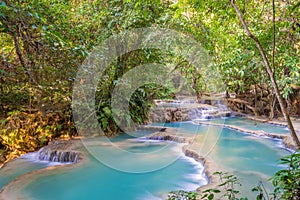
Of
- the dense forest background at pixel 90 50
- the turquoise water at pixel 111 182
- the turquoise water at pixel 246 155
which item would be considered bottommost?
the turquoise water at pixel 111 182

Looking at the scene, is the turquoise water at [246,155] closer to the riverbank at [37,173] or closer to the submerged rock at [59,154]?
the riverbank at [37,173]

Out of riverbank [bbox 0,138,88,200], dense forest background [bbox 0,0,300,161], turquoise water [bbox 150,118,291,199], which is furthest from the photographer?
dense forest background [bbox 0,0,300,161]

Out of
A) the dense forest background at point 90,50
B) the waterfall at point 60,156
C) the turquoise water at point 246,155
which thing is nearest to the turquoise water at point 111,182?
the waterfall at point 60,156

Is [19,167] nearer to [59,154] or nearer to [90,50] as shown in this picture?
[59,154]

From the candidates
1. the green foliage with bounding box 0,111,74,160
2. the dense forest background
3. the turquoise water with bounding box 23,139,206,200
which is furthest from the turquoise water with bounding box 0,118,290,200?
the dense forest background

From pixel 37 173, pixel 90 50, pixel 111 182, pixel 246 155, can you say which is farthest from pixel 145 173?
pixel 90 50

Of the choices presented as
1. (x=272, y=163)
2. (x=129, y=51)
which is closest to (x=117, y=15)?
(x=129, y=51)

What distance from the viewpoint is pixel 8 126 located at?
5.90 meters

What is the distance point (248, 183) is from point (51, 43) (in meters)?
3.57

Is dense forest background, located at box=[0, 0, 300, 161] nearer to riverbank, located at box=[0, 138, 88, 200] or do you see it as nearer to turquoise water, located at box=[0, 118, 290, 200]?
riverbank, located at box=[0, 138, 88, 200]

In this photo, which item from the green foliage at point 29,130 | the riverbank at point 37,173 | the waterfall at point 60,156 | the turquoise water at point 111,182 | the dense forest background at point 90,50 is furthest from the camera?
the green foliage at point 29,130

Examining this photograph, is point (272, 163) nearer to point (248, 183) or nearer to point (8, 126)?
point (248, 183)

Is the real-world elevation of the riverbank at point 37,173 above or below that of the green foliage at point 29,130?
below

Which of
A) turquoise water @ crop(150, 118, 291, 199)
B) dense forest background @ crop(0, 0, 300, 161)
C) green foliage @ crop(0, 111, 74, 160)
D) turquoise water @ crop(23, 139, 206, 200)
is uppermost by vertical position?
dense forest background @ crop(0, 0, 300, 161)
